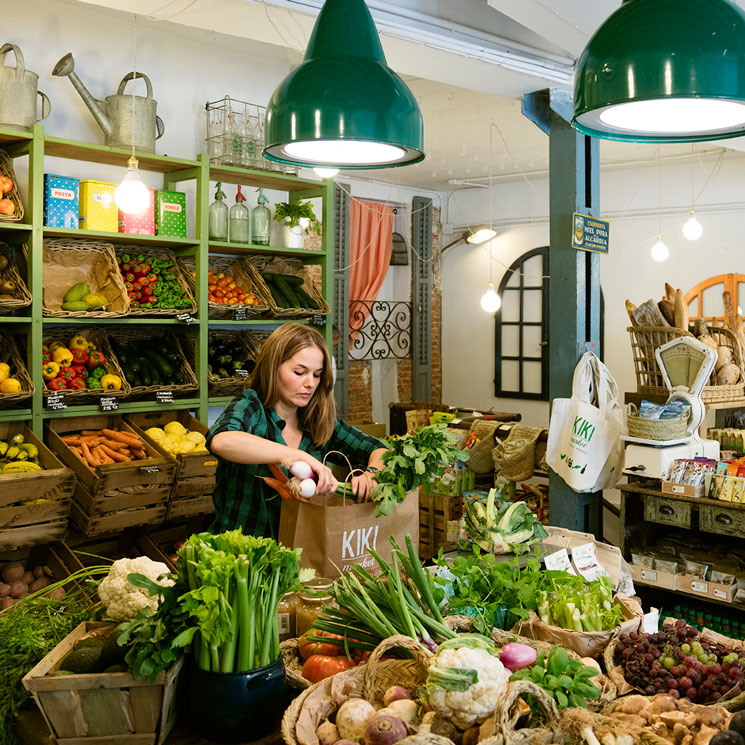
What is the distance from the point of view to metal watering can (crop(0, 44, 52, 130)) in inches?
149

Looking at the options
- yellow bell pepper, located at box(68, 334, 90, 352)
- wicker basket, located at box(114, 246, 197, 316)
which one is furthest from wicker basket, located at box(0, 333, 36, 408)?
wicker basket, located at box(114, 246, 197, 316)

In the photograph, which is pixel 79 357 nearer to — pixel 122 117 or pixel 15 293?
pixel 15 293

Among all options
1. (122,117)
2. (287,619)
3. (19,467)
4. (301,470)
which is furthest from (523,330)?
(287,619)

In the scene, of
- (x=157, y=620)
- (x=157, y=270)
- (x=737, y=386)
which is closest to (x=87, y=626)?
(x=157, y=620)

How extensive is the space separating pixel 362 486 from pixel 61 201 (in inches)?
103

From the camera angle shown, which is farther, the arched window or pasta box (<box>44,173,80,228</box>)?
the arched window

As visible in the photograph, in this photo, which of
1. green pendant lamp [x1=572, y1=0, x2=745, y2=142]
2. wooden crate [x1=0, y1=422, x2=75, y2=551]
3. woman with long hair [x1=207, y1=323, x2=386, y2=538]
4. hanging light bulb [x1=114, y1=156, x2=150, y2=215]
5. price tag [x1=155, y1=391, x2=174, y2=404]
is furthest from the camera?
price tag [x1=155, y1=391, x2=174, y2=404]

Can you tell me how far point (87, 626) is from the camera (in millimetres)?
1740

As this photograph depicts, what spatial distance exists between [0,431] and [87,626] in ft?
8.19

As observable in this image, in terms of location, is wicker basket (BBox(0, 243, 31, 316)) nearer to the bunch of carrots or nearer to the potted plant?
the bunch of carrots

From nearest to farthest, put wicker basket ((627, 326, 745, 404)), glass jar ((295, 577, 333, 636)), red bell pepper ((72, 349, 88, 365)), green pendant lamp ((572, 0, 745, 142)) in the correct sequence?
green pendant lamp ((572, 0, 745, 142)) < glass jar ((295, 577, 333, 636)) < red bell pepper ((72, 349, 88, 365)) < wicker basket ((627, 326, 745, 404))

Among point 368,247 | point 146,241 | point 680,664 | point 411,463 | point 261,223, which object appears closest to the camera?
point 680,664

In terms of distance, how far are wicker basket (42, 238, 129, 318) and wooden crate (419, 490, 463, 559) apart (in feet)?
7.87

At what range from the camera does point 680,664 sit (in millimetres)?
1888
